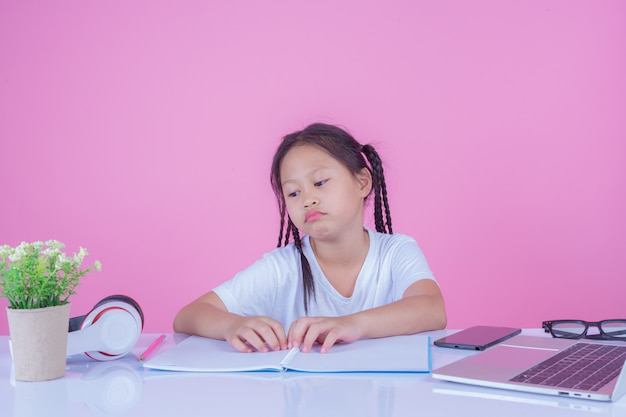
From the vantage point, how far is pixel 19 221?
2.67 m

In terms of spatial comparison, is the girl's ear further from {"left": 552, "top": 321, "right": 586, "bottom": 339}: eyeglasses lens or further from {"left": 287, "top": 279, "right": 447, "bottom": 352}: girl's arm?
{"left": 552, "top": 321, "right": 586, "bottom": 339}: eyeglasses lens

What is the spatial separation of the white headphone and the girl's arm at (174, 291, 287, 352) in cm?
15

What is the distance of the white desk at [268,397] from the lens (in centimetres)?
67

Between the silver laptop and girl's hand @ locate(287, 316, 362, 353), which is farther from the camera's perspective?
girl's hand @ locate(287, 316, 362, 353)

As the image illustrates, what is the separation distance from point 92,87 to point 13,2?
1.49ft

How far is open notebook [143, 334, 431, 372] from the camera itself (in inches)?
33.0

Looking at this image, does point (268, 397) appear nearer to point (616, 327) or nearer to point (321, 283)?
point (616, 327)

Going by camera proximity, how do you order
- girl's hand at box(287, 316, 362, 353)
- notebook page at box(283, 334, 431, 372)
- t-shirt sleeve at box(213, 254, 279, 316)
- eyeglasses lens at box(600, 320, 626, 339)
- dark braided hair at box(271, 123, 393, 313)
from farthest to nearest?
dark braided hair at box(271, 123, 393, 313) → t-shirt sleeve at box(213, 254, 279, 316) → eyeglasses lens at box(600, 320, 626, 339) → girl's hand at box(287, 316, 362, 353) → notebook page at box(283, 334, 431, 372)

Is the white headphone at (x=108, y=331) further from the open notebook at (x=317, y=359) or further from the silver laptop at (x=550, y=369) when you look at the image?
the silver laptop at (x=550, y=369)

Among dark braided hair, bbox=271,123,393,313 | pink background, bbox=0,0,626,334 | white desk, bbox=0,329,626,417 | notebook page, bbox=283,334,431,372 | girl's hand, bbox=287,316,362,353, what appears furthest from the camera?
pink background, bbox=0,0,626,334

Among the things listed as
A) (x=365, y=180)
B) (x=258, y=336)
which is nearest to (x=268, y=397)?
(x=258, y=336)

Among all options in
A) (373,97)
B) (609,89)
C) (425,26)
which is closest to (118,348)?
(373,97)

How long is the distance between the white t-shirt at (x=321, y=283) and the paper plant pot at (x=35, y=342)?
626mm

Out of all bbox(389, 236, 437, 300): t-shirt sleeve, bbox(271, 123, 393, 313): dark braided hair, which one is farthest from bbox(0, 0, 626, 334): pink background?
bbox(389, 236, 437, 300): t-shirt sleeve
